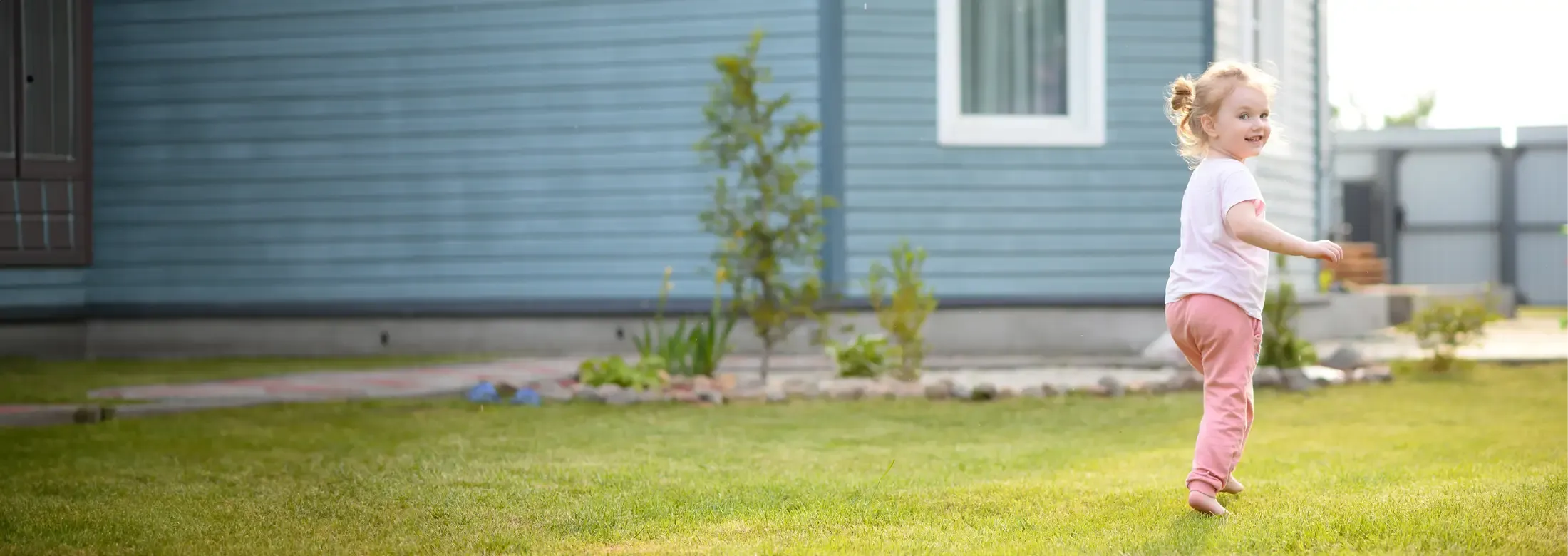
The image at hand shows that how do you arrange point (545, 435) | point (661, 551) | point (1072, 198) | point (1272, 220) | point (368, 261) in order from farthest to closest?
point (1272, 220) → point (368, 261) → point (1072, 198) → point (545, 435) → point (661, 551)

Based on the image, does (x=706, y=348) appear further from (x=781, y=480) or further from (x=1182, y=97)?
(x=1182, y=97)

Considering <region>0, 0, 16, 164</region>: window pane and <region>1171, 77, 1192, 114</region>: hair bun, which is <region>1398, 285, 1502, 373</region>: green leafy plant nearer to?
<region>1171, 77, 1192, 114</region>: hair bun

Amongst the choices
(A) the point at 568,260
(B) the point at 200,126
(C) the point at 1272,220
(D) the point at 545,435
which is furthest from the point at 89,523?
(C) the point at 1272,220

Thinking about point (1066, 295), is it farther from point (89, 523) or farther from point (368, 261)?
point (89, 523)

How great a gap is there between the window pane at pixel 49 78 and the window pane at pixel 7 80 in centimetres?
7

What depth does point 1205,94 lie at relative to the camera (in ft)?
12.0

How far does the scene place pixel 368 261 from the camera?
33.9 ft

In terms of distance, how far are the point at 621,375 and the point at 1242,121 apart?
153 inches

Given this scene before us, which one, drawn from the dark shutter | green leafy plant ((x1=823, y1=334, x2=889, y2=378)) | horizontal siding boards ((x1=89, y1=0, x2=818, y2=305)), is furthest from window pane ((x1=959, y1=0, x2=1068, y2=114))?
the dark shutter

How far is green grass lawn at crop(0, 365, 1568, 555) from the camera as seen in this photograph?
3.08m

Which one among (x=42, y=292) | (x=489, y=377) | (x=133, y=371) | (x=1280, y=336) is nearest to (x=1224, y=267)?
(x=1280, y=336)

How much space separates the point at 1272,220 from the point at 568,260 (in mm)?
5176

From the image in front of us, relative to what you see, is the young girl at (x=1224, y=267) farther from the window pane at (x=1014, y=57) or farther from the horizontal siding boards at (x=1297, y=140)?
the horizontal siding boards at (x=1297, y=140)

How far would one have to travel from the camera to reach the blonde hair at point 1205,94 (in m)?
3.61
